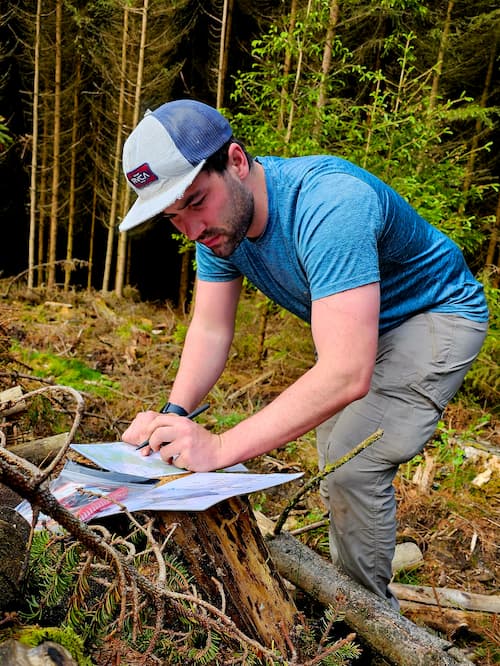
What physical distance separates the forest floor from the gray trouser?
681mm

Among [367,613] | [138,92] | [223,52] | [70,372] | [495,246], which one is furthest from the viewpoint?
[138,92]

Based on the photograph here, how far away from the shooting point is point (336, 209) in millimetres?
1563

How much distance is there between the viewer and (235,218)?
68.4 inches

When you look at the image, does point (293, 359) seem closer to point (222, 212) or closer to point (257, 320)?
point (257, 320)

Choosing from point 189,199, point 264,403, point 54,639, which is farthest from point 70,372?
point 54,639

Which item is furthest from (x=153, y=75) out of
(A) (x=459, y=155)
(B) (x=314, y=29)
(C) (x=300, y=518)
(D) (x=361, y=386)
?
(D) (x=361, y=386)

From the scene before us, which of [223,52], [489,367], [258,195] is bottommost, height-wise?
[489,367]

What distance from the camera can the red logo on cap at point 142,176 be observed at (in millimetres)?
1595

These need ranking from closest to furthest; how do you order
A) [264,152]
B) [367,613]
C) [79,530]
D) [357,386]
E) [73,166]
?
[79,530]
[357,386]
[367,613]
[264,152]
[73,166]

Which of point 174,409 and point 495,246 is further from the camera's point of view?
point 495,246

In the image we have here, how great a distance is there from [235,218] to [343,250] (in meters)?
0.41

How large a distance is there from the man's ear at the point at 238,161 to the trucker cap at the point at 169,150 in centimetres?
6

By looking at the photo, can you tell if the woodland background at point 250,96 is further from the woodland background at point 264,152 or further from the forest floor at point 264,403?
the forest floor at point 264,403

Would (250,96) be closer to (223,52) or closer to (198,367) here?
(198,367)
